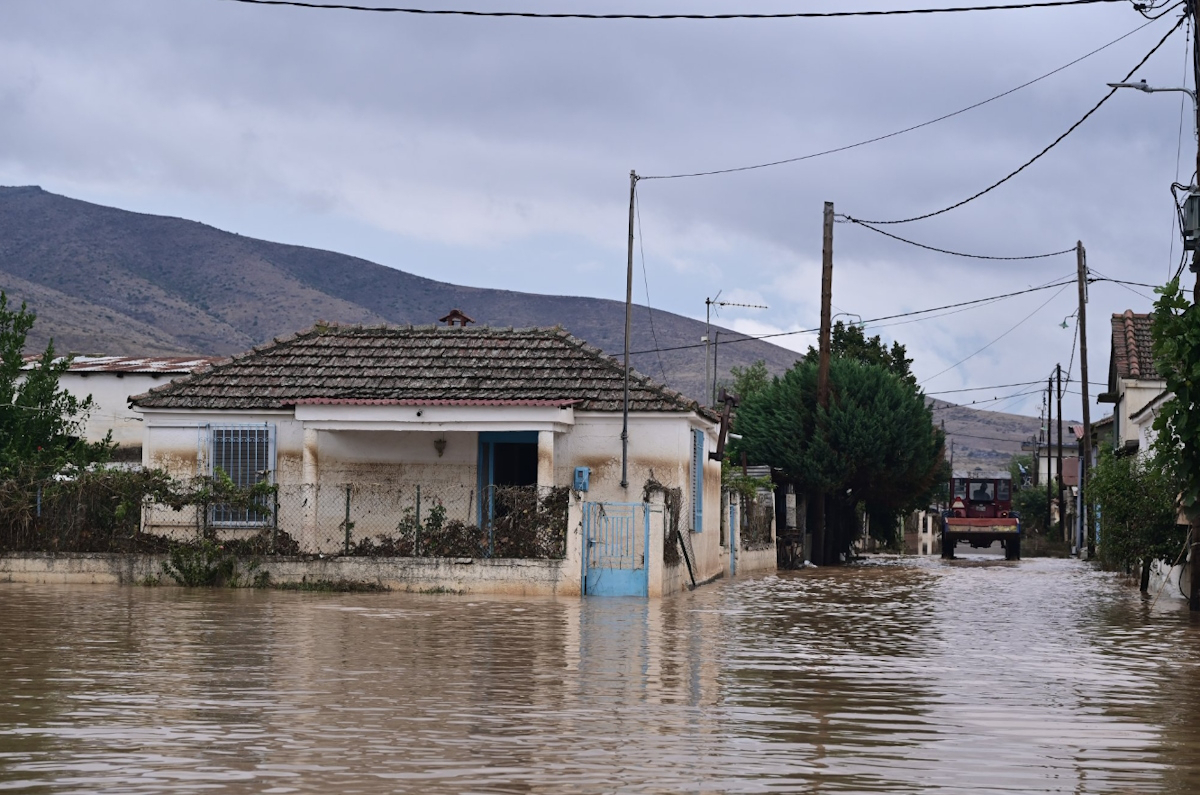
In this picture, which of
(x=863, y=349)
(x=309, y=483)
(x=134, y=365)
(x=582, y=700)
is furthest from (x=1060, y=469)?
(x=582, y=700)

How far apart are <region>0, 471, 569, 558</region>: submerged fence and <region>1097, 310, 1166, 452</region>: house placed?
19933mm

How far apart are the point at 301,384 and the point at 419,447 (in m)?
2.72

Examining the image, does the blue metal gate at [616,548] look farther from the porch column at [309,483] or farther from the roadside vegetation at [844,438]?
the roadside vegetation at [844,438]

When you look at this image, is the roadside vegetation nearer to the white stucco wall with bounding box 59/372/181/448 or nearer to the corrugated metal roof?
the corrugated metal roof

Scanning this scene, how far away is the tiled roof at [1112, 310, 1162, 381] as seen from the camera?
141 feet

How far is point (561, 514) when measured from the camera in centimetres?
Answer: 2564

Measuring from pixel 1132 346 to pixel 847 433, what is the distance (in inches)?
353

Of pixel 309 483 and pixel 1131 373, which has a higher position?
pixel 1131 373

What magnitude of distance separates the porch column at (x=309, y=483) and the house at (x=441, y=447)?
0.09 feet

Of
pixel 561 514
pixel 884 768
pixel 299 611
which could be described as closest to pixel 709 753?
pixel 884 768

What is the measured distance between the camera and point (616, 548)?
84.5 feet

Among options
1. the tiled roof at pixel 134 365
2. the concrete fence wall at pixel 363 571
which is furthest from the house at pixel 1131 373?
the tiled roof at pixel 134 365

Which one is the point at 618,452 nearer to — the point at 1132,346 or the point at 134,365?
the point at 1132,346

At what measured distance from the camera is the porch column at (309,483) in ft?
89.7
